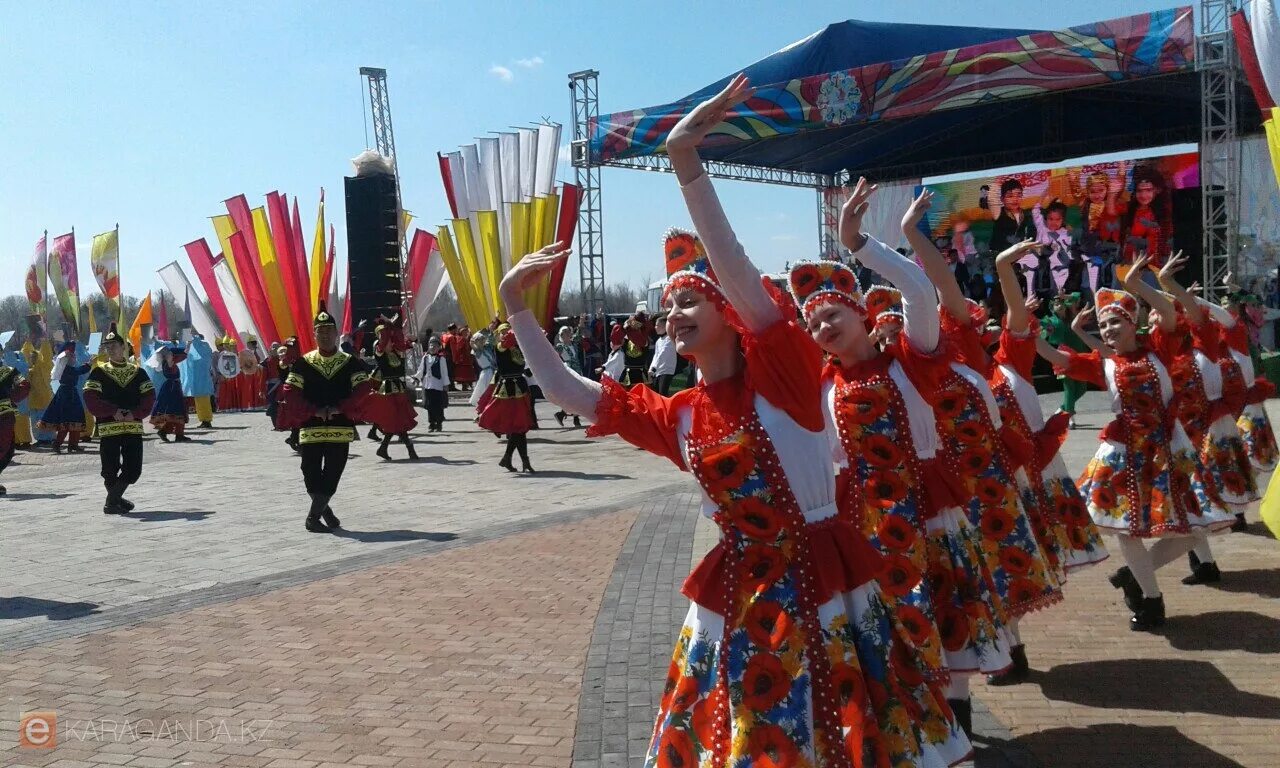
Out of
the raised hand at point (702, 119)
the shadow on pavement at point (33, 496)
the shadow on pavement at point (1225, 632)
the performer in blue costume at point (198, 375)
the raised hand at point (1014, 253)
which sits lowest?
the shadow on pavement at point (1225, 632)

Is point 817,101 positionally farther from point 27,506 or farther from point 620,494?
point 27,506

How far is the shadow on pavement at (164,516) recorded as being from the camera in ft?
36.6

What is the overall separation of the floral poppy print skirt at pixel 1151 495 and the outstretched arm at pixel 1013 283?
1.21m

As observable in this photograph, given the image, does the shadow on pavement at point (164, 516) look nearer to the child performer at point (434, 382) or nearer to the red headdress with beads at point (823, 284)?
the child performer at point (434, 382)

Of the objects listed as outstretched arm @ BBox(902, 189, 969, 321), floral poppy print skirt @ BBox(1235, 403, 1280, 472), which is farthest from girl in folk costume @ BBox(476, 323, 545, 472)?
outstretched arm @ BBox(902, 189, 969, 321)

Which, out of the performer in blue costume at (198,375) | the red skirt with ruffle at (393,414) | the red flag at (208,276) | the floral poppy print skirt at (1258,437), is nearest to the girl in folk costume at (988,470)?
the floral poppy print skirt at (1258,437)

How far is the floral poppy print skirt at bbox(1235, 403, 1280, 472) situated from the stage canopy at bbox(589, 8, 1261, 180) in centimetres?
1252

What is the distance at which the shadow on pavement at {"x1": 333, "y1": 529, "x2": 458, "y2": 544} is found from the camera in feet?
31.3

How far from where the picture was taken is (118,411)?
11758 millimetres

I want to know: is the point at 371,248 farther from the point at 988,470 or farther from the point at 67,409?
the point at 988,470

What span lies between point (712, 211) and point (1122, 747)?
2.91 metres

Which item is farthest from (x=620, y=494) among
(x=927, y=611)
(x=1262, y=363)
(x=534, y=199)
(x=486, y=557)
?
(x=534, y=199)

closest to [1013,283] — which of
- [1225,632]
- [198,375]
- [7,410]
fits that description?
[1225,632]

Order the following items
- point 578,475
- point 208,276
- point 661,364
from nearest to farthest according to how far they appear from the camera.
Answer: point 578,475 < point 661,364 < point 208,276
